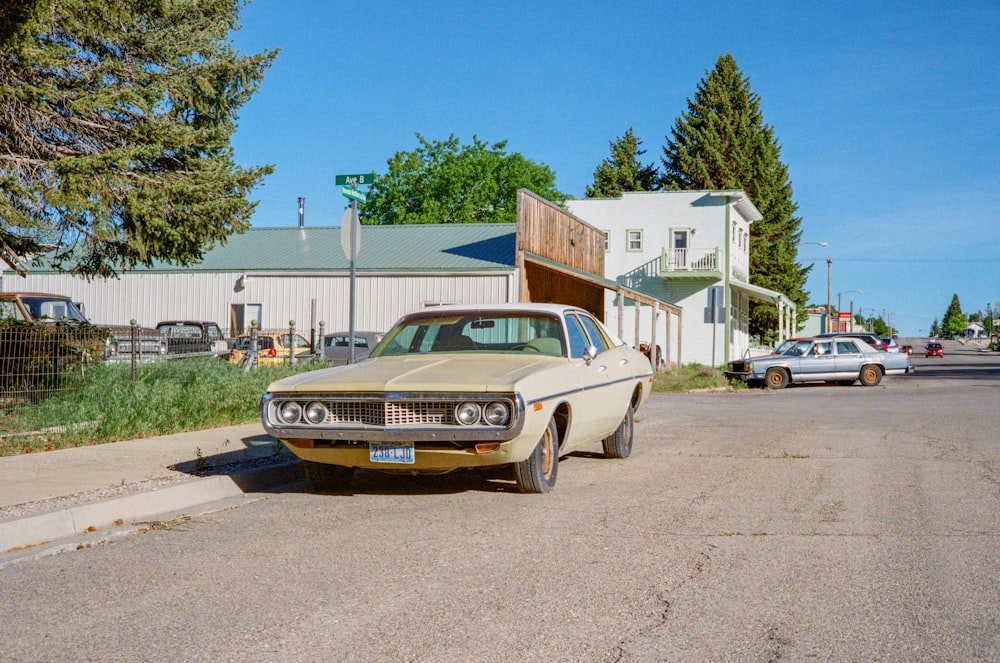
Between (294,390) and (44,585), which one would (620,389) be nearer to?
(294,390)

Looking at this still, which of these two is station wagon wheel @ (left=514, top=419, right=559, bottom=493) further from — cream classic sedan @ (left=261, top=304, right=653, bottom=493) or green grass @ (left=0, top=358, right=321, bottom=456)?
green grass @ (left=0, top=358, right=321, bottom=456)

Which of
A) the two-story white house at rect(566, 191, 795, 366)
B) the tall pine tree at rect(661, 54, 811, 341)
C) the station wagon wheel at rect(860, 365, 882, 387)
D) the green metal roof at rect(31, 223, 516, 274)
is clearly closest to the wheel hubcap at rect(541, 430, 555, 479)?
the station wagon wheel at rect(860, 365, 882, 387)

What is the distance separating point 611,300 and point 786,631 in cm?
4280

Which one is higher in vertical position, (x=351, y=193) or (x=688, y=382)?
(x=351, y=193)

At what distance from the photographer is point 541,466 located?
7.98 metres

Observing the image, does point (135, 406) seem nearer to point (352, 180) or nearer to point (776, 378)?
point (352, 180)

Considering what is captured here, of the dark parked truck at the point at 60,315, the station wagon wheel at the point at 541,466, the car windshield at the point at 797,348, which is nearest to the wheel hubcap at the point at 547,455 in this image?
the station wagon wheel at the point at 541,466

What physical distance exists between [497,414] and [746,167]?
6034 centimetres

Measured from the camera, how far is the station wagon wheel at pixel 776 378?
28.9 meters

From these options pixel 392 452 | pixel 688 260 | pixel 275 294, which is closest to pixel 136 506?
pixel 392 452

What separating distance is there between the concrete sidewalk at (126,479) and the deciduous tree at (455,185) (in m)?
46.9

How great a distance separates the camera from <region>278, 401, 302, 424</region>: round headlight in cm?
779

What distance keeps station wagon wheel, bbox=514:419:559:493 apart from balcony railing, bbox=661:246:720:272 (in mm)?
39469

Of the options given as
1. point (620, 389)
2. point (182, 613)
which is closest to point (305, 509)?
point (182, 613)
